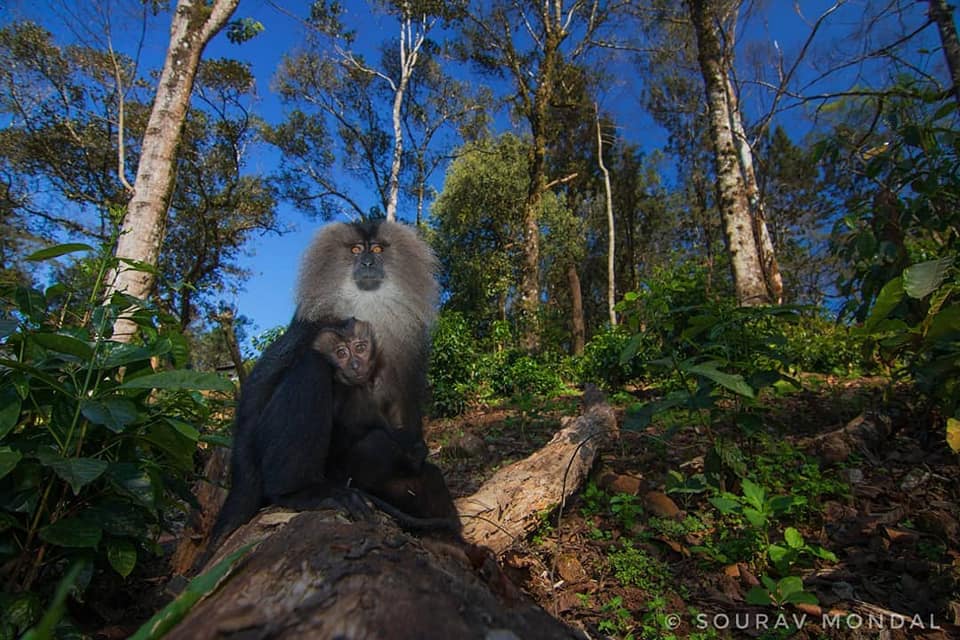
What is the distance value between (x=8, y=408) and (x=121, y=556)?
30.6 inches

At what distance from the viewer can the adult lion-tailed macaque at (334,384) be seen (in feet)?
8.23

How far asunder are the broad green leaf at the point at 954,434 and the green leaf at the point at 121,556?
3.86 m

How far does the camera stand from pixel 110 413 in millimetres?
2051

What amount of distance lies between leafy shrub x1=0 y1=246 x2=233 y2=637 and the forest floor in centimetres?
189

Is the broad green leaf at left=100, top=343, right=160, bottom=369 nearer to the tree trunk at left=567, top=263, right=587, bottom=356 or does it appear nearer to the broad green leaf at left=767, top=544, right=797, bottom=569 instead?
the broad green leaf at left=767, top=544, right=797, bottom=569

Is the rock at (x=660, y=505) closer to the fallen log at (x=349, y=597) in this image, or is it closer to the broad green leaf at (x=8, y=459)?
the fallen log at (x=349, y=597)

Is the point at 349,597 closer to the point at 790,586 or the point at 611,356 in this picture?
the point at 790,586

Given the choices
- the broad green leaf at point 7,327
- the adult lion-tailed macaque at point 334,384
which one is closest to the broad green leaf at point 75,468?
the broad green leaf at point 7,327

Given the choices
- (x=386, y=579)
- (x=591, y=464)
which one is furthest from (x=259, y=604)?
(x=591, y=464)

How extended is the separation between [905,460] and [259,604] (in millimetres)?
4472

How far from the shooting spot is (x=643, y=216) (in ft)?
100

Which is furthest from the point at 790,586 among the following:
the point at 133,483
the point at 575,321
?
the point at 575,321

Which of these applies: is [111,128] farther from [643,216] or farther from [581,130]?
[643,216]

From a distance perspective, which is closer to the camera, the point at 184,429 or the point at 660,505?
the point at 184,429
